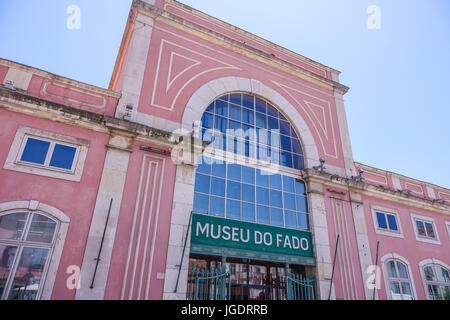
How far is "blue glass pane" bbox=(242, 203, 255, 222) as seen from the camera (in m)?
11.5

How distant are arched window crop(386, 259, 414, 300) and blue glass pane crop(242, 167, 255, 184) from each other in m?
7.32

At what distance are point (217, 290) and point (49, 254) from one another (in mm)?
5242

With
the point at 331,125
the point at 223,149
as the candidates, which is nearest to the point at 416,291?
the point at 331,125

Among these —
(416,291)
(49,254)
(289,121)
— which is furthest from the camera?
(289,121)

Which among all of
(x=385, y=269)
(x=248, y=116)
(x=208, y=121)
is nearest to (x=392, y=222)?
(x=385, y=269)

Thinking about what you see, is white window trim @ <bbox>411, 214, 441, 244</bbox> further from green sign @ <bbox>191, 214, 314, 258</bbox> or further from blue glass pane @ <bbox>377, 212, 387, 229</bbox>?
green sign @ <bbox>191, 214, 314, 258</bbox>

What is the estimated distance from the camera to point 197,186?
11117 millimetres

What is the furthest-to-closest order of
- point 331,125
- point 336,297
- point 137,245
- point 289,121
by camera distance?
point 331,125
point 289,121
point 336,297
point 137,245

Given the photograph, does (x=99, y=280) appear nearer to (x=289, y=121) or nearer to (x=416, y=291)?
(x=289, y=121)

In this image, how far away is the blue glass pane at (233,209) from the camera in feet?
36.9

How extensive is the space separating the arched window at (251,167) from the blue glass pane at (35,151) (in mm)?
5017

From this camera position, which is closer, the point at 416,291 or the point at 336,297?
the point at 336,297

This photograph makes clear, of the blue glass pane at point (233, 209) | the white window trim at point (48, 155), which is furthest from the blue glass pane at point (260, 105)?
the white window trim at point (48, 155)
